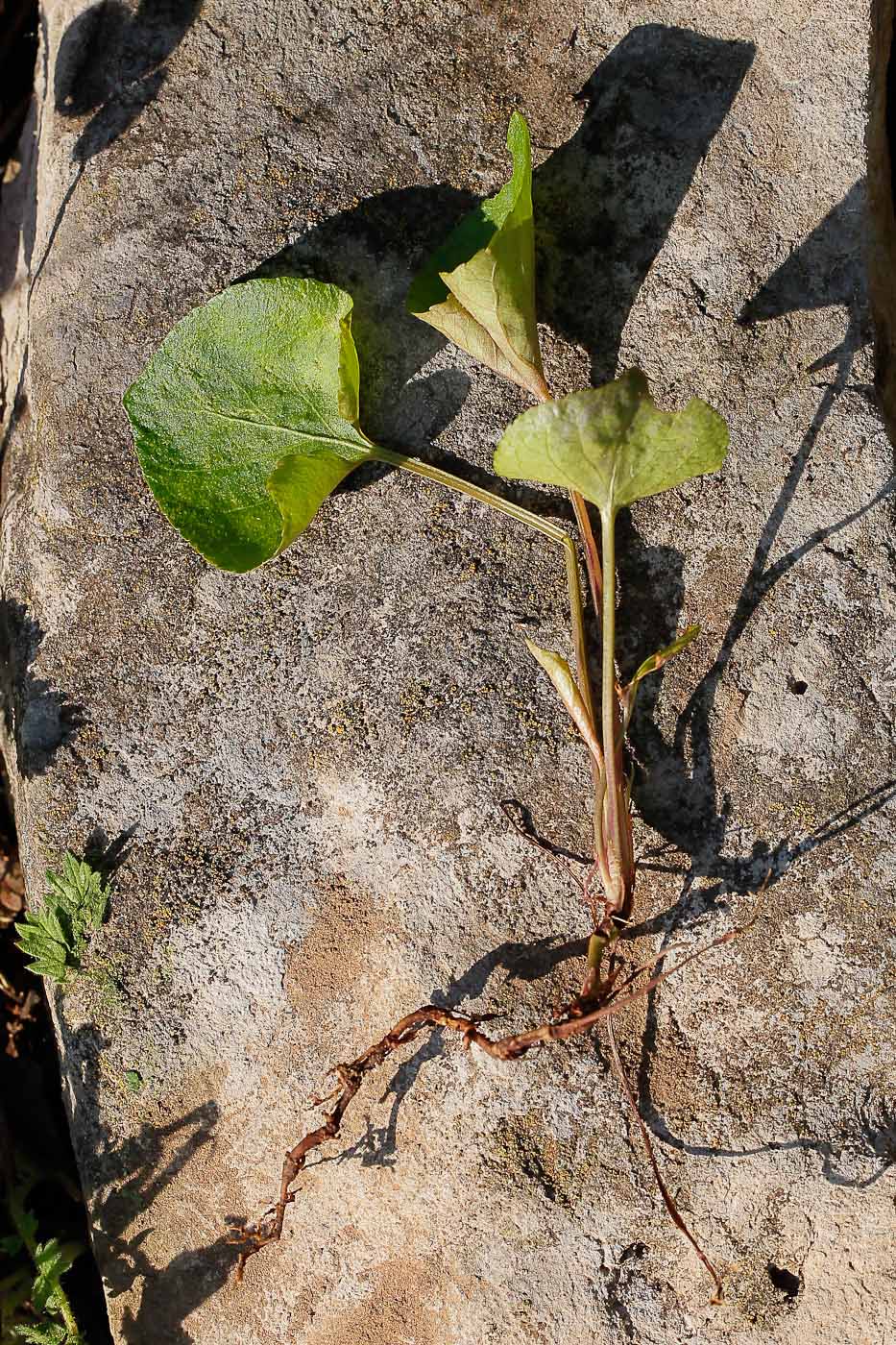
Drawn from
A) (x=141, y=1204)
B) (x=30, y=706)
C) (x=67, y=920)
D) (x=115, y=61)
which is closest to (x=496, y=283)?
(x=115, y=61)

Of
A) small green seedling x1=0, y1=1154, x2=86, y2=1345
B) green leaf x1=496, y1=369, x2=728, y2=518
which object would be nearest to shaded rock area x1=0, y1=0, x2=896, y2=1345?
small green seedling x1=0, y1=1154, x2=86, y2=1345

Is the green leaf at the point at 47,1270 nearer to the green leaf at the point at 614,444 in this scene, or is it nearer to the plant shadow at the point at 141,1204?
the plant shadow at the point at 141,1204

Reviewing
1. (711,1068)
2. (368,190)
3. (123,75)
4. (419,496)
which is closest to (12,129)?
(123,75)

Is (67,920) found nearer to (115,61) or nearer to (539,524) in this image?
(539,524)

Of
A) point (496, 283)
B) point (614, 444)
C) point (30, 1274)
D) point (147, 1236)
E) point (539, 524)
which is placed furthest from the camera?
point (30, 1274)

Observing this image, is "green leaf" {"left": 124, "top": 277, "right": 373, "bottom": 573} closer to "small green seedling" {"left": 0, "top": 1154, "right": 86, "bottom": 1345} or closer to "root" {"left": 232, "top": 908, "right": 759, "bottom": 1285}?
"root" {"left": 232, "top": 908, "right": 759, "bottom": 1285}

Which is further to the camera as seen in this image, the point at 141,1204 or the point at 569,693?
the point at 141,1204

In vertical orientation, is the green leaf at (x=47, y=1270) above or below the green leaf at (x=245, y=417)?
below

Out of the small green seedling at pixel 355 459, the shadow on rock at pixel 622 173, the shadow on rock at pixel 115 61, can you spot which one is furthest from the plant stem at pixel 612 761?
the shadow on rock at pixel 115 61
